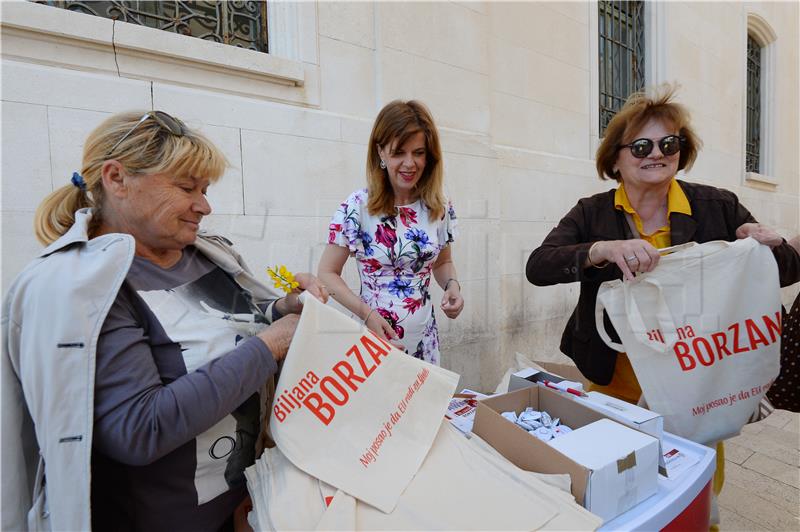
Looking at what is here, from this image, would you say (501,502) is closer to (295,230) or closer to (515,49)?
(295,230)

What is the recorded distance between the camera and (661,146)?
1619 mm

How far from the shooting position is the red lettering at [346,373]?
108 cm

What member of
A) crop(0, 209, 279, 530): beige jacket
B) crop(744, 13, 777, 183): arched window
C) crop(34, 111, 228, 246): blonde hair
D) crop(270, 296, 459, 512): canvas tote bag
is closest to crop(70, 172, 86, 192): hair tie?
crop(34, 111, 228, 246): blonde hair

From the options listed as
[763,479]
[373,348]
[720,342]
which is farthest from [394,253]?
[763,479]

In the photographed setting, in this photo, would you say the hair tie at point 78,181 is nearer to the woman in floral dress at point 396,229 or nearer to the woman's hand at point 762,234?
the woman in floral dress at point 396,229

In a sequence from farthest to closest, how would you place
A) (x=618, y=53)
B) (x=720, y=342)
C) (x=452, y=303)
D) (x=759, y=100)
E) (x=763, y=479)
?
(x=759, y=100) < (x=618, y=53) < (x=763, y=479) < (x=452, y=303) < (x=720, y=342)

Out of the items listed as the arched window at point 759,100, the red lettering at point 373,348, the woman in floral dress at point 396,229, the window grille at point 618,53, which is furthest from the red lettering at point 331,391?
→ the arched window at point 759,100

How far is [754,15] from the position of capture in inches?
292

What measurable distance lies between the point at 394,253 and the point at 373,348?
0.83m

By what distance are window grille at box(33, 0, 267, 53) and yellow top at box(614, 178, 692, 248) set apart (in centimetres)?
254

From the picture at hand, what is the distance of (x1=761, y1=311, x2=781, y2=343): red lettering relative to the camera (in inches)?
58.9

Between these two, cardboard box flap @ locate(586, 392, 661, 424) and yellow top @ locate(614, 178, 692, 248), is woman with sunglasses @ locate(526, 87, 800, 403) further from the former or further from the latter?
cardboard box flap @ locate(586, 392, 661, 424)

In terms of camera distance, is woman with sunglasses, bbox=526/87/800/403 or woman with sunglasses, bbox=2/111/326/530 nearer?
woman with sunglasses, bbox=2/111/326/530

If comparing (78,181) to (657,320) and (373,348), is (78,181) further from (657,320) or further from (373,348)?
(657,320)
